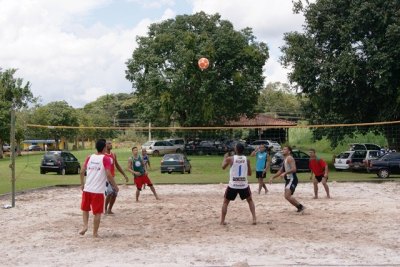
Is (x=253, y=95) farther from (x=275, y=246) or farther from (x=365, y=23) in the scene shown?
(x=275, y=246)

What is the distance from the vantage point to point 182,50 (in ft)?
138

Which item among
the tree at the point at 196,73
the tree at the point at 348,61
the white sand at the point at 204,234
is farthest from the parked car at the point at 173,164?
the tree at the point at 196,73

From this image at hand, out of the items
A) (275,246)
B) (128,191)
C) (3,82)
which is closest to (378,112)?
(128,191)

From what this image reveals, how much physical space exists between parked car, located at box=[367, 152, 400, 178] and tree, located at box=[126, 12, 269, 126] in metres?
19.7

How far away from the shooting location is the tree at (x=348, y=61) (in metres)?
25.9

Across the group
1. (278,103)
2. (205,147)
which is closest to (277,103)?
(278,103)

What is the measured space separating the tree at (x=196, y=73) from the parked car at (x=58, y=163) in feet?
51.5

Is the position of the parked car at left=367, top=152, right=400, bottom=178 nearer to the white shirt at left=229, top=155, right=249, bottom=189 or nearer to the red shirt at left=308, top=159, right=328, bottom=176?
the red shirt at left=308, top=159, right=328, bottom=176

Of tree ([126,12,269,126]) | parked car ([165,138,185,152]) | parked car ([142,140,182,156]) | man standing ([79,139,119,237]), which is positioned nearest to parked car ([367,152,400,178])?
parked car ([165,138,185,152])

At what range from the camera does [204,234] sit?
935 centimetres

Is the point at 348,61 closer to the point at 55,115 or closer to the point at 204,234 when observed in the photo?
the point at 204,234

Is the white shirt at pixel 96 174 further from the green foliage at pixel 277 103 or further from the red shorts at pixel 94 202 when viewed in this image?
the green foliage at pixel 277 103

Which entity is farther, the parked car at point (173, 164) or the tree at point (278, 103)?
the tree at point (278, 103)

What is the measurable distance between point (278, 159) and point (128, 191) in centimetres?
1152
